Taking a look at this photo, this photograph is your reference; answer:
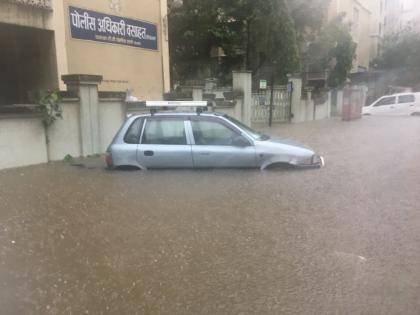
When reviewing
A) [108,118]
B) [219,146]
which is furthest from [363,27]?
[219,146]

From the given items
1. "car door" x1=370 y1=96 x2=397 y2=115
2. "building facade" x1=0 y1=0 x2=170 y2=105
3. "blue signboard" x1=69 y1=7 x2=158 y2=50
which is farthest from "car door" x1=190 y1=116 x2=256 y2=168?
"car door" x1=370 y1=96 x2=397 y2=115

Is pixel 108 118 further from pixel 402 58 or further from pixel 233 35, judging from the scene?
pixel 402 58

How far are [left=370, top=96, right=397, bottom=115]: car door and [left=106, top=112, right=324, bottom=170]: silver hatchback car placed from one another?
18198 mm

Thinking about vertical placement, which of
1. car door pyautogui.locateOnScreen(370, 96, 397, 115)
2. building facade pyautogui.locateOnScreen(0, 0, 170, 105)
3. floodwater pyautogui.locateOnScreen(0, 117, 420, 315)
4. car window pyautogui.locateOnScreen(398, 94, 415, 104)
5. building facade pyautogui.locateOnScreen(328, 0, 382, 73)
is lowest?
floodwater pyautogui.locateOnScreen(0, 117, 420, 315)

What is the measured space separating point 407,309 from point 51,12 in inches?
450

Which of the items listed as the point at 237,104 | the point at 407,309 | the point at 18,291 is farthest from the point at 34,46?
the point at 407,309

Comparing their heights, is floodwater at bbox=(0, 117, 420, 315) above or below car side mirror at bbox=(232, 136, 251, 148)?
below

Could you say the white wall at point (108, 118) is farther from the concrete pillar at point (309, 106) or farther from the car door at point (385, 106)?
the car door at point (385, 106)

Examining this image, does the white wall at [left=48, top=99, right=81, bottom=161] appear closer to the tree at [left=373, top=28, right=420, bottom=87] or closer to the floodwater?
the floodwater

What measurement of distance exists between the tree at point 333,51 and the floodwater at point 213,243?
61.9 feet

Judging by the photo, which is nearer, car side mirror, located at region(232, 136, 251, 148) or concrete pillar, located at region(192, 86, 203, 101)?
car side mirror, located at region(232, 136, 251, 148)

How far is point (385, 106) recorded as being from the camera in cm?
2480

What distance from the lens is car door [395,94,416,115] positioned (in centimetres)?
2383

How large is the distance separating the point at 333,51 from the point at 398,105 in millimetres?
5014
